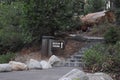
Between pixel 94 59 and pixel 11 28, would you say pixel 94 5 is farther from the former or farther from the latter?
pixel 94 59

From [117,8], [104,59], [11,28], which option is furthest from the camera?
[117,8]

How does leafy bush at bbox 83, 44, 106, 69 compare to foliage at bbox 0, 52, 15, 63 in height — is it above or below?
above

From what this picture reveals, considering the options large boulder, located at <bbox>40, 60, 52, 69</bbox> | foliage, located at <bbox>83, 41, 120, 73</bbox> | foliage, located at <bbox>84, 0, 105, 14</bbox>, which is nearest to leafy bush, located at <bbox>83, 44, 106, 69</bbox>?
foliage, located at <bbox>83, 41, 120, 73</bbox>

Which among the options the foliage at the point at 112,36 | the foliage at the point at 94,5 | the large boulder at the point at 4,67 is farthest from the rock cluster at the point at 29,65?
the foliage at the point at 94,5

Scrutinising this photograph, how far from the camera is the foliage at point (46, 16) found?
44.6 feet

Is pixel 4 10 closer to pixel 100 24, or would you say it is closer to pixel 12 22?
pixel 12 22

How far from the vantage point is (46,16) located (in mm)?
13688

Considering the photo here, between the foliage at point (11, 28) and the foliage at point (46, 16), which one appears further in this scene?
the foliage at point (11, 28)

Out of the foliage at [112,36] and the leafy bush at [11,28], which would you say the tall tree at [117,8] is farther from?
the leafy bush at [11,28]

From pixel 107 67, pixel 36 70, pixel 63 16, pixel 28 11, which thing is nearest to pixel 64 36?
pixel 63 16

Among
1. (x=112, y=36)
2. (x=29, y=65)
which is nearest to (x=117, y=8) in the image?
(x=112, y=36)

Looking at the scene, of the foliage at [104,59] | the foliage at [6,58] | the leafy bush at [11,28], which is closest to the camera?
the foliage at [104,59]

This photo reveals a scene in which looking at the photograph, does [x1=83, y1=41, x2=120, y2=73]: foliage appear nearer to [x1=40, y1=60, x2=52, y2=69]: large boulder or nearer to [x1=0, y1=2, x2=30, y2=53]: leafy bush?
[x1=40, y1=60, x2=52, y2=69]: large boulder

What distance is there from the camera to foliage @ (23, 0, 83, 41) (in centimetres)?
1360
